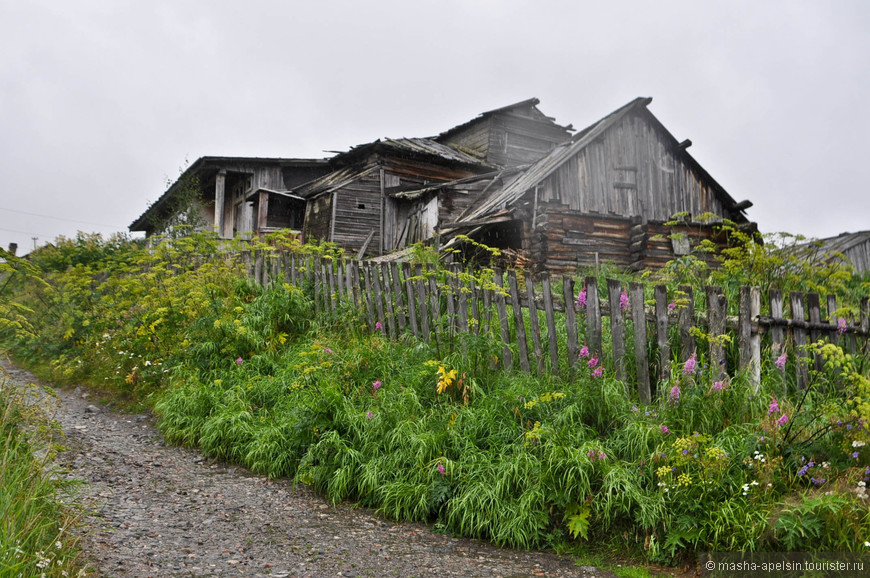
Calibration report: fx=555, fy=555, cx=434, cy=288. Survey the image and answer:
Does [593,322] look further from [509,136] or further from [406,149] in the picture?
[509,136]

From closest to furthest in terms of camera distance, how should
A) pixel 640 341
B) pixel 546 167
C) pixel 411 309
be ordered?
pixel 640 341 → pixel 411 309 → pixel 546 167

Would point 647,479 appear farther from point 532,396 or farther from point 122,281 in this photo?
point 122,281

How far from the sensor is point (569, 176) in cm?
1452

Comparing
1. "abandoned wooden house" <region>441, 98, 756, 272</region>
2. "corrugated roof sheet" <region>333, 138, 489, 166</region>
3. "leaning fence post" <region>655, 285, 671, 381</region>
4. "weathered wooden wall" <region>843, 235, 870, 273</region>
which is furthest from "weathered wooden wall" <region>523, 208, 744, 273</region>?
"weathered wooden wall" <region>843, 235, 870, 273</region>

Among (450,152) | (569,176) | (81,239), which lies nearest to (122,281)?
(81,239)

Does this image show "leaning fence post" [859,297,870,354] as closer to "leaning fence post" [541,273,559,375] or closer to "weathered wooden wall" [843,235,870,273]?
"leaning fence post" [541,273,559,375]

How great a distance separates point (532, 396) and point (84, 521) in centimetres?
332

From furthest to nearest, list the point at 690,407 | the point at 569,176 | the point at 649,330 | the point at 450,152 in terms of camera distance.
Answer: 1. the point at 450,152
2. the point at 569,176
3. the point at 649,330
4. the point at 690,407

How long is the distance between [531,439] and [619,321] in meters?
1.42

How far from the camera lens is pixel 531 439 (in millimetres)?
4160

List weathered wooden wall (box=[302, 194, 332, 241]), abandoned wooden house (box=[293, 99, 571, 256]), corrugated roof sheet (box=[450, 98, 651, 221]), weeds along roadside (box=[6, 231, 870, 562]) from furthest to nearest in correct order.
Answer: weathered wooden wall (box=[302, 194, 332, 241])
abandoned wooden house (box=[293, 99, 571, 256])
corrugated roof sheet (box=[450, 98, 651, 221])
weeds along roadside (box=[6, 231, 870, 562])

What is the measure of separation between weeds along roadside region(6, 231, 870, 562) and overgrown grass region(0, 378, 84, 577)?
1094 millimetres

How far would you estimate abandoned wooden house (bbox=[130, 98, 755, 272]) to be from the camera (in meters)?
14.2

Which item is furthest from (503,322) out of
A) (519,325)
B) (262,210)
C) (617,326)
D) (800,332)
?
(262,210)
